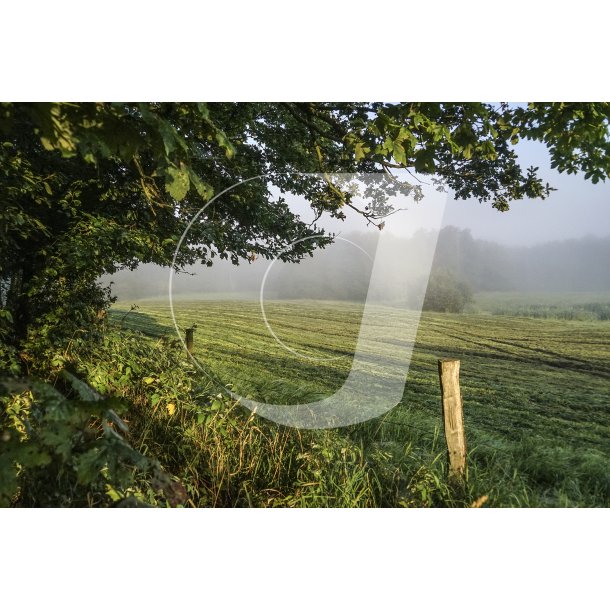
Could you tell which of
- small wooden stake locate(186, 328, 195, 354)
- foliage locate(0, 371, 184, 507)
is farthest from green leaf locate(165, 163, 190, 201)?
small wooden stake locate(186, 328, 195, 354)

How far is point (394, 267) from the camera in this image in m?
3.21

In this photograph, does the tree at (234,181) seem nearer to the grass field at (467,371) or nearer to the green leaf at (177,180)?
the grass field at (467,371)

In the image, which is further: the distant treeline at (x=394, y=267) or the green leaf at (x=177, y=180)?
the distant treeline at (x=394, y=267)

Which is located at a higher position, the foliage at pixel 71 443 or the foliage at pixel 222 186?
the foliage at pixel 222 186

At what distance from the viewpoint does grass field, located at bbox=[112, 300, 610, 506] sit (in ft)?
10.0

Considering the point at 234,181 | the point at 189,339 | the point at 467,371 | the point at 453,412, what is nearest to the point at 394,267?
the point at 467,371

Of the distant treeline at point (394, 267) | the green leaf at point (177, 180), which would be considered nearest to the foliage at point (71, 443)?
Result: the green leaf at point (177, 180)

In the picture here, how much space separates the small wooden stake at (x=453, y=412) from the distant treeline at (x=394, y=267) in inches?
22.7

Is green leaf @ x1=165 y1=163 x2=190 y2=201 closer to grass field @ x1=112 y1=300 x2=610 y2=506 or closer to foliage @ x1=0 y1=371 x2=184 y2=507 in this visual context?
foliage @ x1=0 y1=371 x2=184 y2=507

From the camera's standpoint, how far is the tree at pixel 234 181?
306 cm

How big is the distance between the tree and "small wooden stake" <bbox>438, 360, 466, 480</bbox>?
103 centimetres

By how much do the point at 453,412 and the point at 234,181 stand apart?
1979 millimetres
